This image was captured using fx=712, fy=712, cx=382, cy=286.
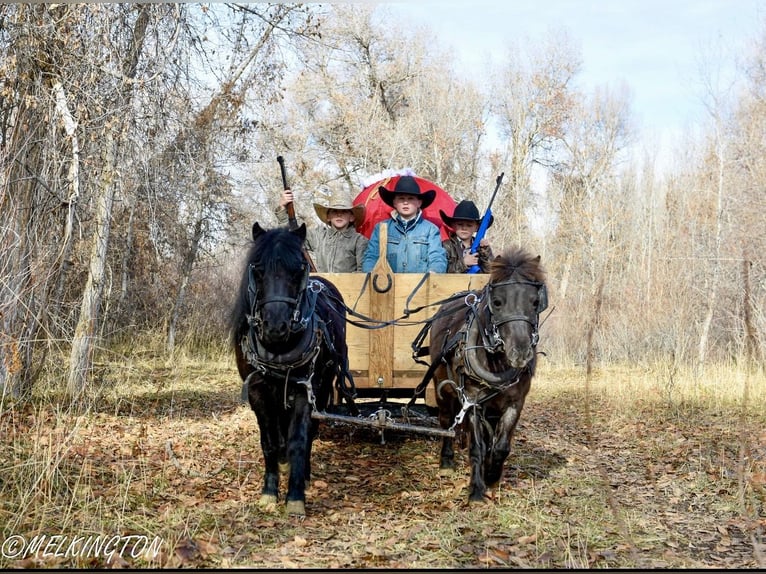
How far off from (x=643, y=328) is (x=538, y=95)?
565 inches

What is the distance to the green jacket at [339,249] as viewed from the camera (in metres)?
7.56

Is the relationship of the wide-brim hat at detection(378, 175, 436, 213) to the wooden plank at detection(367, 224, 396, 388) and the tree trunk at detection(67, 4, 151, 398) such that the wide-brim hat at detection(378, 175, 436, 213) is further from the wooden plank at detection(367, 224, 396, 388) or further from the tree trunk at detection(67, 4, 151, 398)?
the tree trunk at detection(67, 4, 151, 398)

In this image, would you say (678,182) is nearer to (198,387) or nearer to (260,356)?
(198,387)

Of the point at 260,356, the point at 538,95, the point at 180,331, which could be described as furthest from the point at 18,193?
the point at 538,95

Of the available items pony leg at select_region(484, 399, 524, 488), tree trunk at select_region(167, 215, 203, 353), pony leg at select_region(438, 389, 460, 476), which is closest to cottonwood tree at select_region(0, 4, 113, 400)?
pony leg at select_region(438, 389, 460, 476)

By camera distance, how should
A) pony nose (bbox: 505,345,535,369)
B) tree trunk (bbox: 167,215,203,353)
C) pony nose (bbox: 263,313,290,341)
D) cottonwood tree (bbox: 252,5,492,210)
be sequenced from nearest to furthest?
pony nose (bbox: 263,313,290,341) → pony nose (bbox: 505,345,535,369) → tree trunk (bbox: 167,215,203,353) → cottonwood tree (bbox: 252,5,492,210)

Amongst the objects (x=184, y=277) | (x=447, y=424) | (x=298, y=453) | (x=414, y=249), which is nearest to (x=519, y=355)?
(x=447, y=424)

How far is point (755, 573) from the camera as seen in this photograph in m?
3.61

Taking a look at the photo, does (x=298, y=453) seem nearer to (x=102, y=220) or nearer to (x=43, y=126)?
(x=43, y=126)

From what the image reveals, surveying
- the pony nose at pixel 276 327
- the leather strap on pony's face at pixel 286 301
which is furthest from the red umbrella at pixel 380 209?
the pony nose at pixel 276 327

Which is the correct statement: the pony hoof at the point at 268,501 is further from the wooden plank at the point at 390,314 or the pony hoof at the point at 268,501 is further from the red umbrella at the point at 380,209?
the red umbrella at the point at 380,209

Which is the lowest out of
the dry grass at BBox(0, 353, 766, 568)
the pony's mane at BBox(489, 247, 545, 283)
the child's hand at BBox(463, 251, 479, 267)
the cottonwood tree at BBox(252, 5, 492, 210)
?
the dry grass at BBox(0, 353, 766, 568)

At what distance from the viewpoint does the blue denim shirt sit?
277 inches

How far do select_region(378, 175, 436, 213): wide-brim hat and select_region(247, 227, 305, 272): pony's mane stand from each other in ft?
8.73
